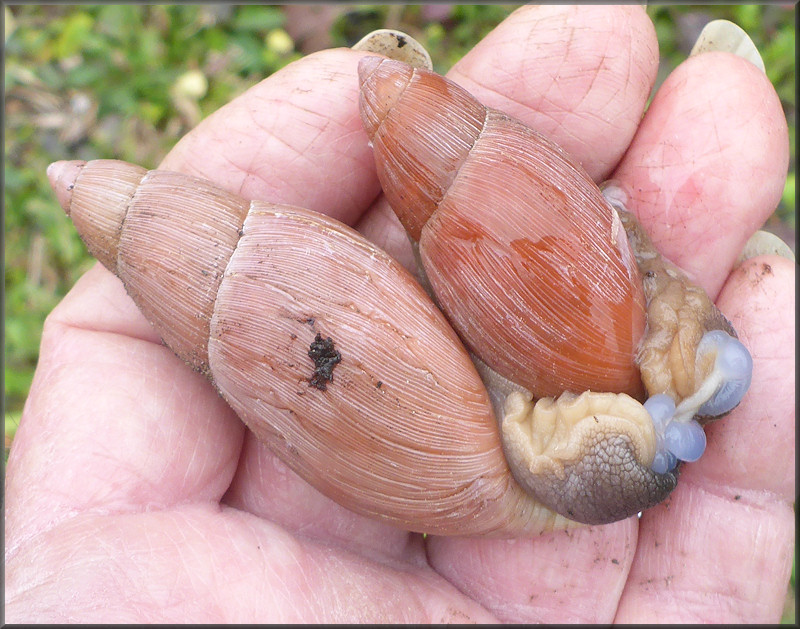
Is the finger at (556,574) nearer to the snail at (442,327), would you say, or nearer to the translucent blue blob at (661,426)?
the snail at (442,327)

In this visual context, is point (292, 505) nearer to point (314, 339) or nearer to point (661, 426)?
point (314, 339)

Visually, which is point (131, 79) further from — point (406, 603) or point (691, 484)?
point (691, 484)

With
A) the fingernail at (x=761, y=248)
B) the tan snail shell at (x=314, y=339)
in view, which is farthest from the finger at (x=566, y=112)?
the fingernail at (x=761, y=248)

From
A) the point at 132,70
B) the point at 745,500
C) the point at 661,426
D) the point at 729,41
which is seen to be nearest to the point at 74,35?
the point at 132,70

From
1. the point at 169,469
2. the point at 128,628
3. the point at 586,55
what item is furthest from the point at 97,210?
the point at 586,55

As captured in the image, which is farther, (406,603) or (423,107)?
(406,603)

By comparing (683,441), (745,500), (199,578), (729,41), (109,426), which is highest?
(729,41)

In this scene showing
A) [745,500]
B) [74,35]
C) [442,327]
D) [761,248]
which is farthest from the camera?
[74,35]
